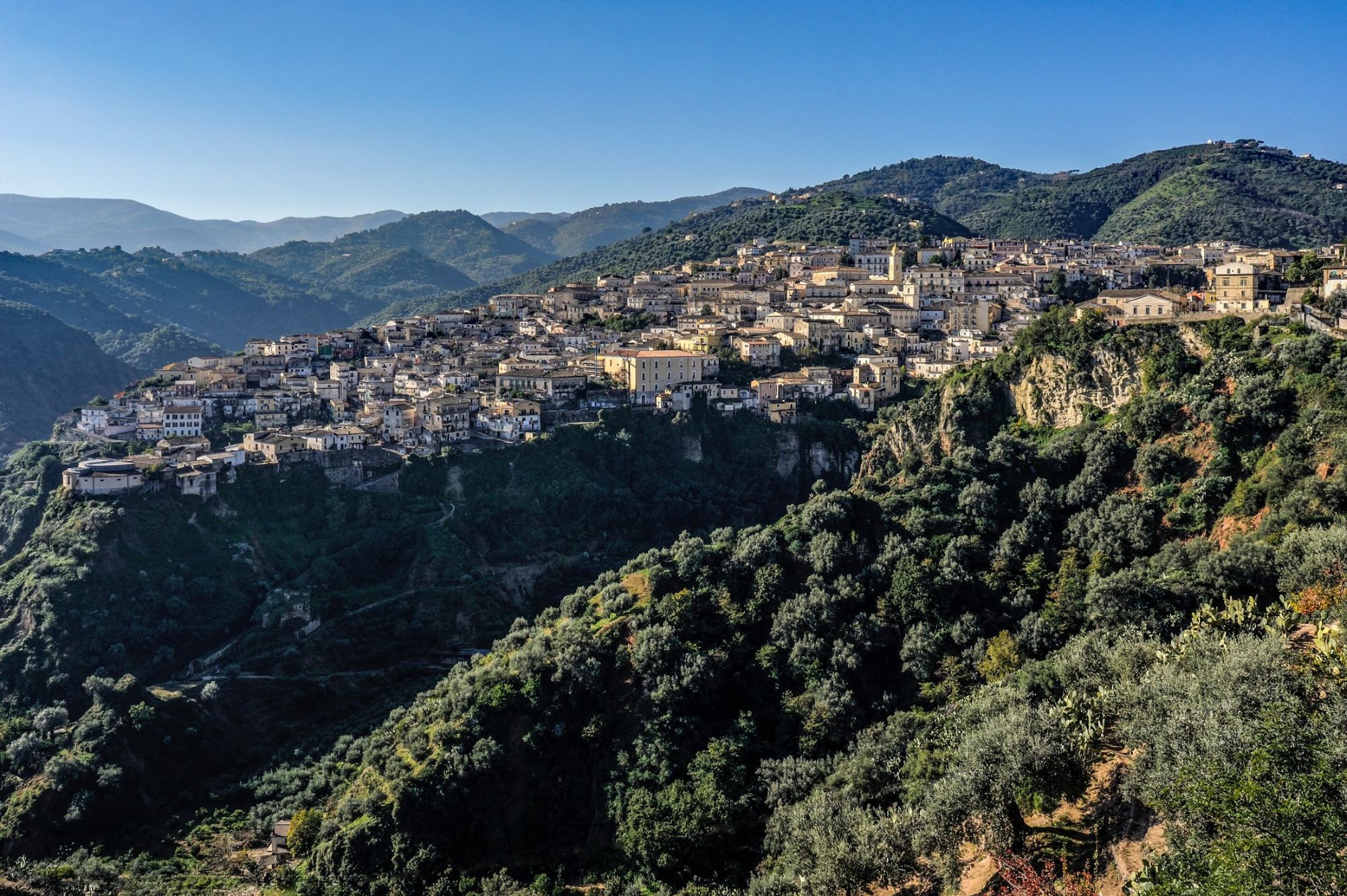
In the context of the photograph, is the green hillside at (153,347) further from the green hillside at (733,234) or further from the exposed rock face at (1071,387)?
the exposed rock face at (1071,387)

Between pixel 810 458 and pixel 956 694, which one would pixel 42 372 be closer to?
pixel 810 458

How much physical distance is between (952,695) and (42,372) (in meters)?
93.0

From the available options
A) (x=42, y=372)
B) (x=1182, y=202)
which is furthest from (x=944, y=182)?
(x=42, y=372)

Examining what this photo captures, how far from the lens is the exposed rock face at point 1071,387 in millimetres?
38000

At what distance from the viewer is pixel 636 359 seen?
179 feet

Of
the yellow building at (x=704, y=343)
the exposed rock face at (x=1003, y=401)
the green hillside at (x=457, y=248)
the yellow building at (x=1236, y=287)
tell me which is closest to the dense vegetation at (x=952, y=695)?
the exposed rock face at (x=1003, y=401)

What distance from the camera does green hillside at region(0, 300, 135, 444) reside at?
3386 inches

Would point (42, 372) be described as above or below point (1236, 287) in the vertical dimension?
below

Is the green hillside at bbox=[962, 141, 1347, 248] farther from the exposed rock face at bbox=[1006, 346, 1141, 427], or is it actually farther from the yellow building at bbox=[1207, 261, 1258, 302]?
the exposed rock face at bbox=[1006, 346, 1141, 427]

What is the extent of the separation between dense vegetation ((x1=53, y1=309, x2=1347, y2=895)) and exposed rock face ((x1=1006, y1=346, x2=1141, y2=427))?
3.55 feet

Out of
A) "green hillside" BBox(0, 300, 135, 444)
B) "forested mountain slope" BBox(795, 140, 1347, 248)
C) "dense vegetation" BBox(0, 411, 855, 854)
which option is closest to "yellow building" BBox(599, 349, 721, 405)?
"dense vegetation" BBox(0, 411, 855, 854)

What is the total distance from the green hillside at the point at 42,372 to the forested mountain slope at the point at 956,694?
70.1 meters

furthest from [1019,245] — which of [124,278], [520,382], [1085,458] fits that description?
[124,278]

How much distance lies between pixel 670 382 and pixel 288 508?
20373 mm
